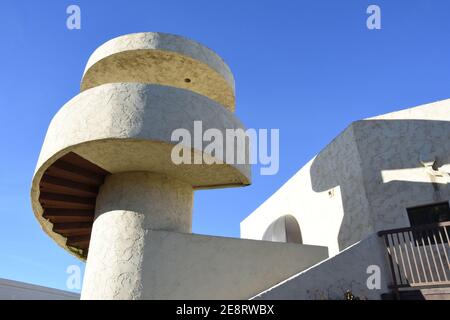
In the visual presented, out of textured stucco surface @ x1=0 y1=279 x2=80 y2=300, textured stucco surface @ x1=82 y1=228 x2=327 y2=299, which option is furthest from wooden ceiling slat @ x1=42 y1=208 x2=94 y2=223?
textured stucco surface @ x1=0 y1=279 x2=80 y2=300

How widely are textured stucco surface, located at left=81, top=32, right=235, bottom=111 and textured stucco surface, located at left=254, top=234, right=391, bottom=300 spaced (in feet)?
22.4

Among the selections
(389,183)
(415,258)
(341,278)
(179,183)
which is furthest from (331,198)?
(179,183)

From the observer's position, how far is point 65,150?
805 centimetres

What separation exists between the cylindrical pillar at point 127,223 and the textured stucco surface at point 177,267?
22mm

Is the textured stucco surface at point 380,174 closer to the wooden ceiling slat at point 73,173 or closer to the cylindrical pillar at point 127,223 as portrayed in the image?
the cylindrical pillar at point 127,223

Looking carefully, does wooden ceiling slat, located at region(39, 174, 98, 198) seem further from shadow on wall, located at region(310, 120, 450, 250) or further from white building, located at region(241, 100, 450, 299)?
shadow on wall, located at region(310, 120, 450, 250)

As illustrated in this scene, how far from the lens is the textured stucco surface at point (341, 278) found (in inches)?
274

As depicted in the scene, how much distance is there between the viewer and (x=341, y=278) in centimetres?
758

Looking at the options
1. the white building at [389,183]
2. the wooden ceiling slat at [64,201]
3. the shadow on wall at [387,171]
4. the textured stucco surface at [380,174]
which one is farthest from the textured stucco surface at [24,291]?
the shadow on wall at [387,171]

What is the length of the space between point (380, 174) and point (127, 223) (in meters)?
8.63

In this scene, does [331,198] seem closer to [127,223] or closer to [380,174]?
[380,174]
